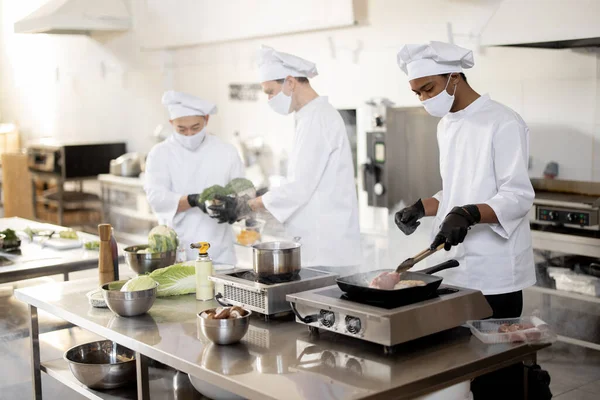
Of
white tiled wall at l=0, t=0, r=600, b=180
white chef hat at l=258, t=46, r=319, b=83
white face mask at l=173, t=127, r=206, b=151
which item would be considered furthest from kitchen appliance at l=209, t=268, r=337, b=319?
white tiled wall at l=0, t=0, r=600, b=180

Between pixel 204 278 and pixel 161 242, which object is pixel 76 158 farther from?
pixel 204 278

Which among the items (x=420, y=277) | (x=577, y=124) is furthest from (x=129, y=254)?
(x=577, y=124)

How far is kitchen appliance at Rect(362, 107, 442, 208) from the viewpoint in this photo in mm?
4840

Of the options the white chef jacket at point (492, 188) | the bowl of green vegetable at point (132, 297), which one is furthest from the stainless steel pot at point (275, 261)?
the white chef jacket at point (492, 188)

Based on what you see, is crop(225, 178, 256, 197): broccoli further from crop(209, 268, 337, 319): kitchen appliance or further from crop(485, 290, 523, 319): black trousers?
crop(485, 290, 523, 319): black trousers

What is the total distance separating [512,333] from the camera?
80.4 inches

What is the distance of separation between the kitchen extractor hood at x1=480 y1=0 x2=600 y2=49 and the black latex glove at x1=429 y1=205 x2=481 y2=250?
6.07 ft

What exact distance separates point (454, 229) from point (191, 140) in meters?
1.94

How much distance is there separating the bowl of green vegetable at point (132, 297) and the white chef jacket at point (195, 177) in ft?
4.44

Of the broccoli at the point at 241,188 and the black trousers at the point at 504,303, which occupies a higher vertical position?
the broccoli at the point at 241,188

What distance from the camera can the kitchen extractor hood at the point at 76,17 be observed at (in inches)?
281

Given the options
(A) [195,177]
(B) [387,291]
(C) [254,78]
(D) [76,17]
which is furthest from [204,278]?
(D) [76,17]

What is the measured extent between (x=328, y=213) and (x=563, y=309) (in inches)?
72.9

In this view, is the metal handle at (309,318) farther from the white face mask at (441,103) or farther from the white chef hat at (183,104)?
the white chef hat at (183,104)
